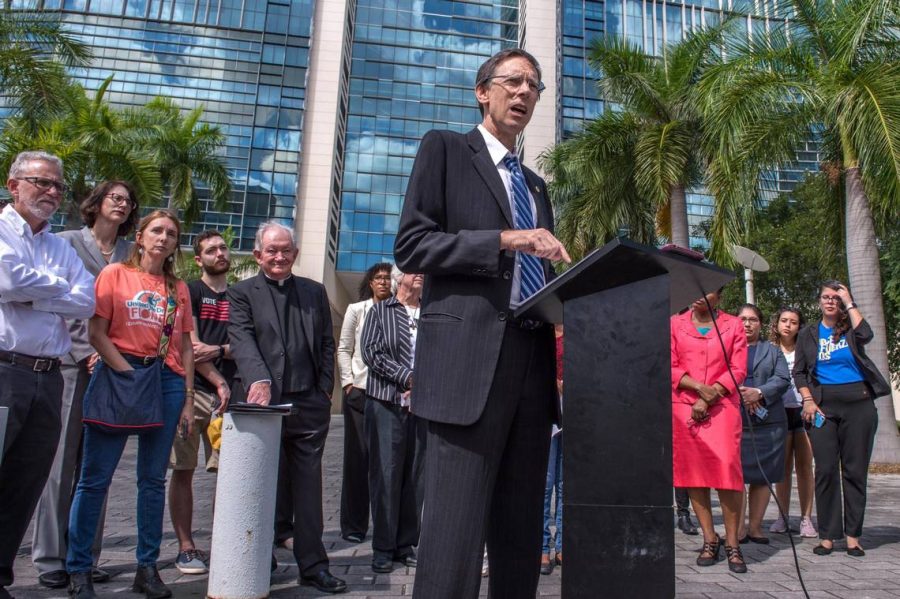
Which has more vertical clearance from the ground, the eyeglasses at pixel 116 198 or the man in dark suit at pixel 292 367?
the eyeglasses at pixel 116 198

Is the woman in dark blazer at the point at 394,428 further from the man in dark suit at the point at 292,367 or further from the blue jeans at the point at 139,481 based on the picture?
the blue jeans at the point at 139,481

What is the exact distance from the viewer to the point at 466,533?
1.95 metres

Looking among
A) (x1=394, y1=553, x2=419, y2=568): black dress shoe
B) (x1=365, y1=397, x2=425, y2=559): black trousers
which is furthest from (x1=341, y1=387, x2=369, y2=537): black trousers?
(x1=394, y1=553, x2=419, y2=568): black dress shoe

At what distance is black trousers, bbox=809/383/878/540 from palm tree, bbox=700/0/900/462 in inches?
287

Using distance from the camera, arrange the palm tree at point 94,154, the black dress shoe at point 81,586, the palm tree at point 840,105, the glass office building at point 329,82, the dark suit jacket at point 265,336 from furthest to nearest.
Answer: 1. the glass office building at point 329,82
2. the palm tree at point 94,154
3. the palm tree at point 840,105
4. the dark suit jacket at point 265,336
5. the black dress shoe at point 81,586

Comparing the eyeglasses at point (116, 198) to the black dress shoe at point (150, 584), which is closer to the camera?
the black dress shoe at point (150, 584)

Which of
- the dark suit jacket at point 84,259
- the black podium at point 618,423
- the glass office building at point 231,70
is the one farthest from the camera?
the glass office building at point 231,70

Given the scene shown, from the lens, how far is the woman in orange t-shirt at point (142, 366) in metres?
3.72

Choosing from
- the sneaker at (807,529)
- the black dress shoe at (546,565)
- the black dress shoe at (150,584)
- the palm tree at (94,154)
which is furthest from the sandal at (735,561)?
the palm tree at (94,154)

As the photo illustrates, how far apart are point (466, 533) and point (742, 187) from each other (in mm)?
13309

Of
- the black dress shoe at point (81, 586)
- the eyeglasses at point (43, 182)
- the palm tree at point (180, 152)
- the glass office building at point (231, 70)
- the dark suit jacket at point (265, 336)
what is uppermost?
the glass office building at point (231, 70)

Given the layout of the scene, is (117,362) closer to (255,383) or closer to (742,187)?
(255,383)

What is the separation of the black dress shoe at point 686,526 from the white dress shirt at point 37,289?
5.42 metres

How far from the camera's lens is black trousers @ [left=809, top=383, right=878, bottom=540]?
5.72 metres
